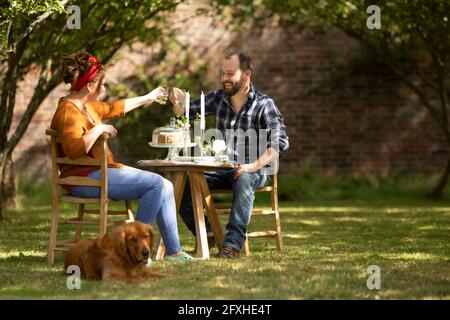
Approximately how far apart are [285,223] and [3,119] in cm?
326

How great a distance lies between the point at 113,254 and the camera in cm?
606

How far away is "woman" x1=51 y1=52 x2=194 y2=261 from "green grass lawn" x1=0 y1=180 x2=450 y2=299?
1.16 feet


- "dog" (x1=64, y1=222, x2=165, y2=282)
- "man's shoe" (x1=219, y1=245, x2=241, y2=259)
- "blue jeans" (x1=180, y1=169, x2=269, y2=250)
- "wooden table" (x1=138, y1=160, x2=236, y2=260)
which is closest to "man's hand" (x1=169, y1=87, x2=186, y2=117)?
"wooden table" (x1=138, y1=160, x2=236, y2=260)

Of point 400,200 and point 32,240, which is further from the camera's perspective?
point 400,200

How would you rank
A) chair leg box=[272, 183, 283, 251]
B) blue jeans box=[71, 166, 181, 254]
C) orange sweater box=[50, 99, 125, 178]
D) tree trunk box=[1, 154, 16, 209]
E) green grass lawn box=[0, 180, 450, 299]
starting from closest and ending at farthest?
green grass lawn box=[0, 180, 450, 299], orange sweater box=[50, 99, 125, 178], blue jeans box=[71, 166, 181, 254], chair leg box=[272, 183, 283, 251], tree trunk box=[1, 154, 16, 209]

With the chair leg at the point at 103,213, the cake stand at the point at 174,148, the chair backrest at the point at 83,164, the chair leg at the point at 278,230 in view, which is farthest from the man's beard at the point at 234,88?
the chair leg at the point at 103,213

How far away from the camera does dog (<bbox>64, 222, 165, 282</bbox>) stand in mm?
6009

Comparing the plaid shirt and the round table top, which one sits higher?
the plaid shirt

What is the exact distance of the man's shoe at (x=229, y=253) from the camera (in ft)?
24.1

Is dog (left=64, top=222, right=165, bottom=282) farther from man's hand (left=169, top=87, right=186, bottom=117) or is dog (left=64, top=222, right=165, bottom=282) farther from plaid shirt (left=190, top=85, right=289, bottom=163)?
plaid shirt (left=190, top=85, right=289, bottom=163)

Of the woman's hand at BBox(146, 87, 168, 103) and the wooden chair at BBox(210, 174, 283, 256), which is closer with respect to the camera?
the woman's hand at BBox(146, 87, 168, 103)

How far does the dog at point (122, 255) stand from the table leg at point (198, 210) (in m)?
1.23
